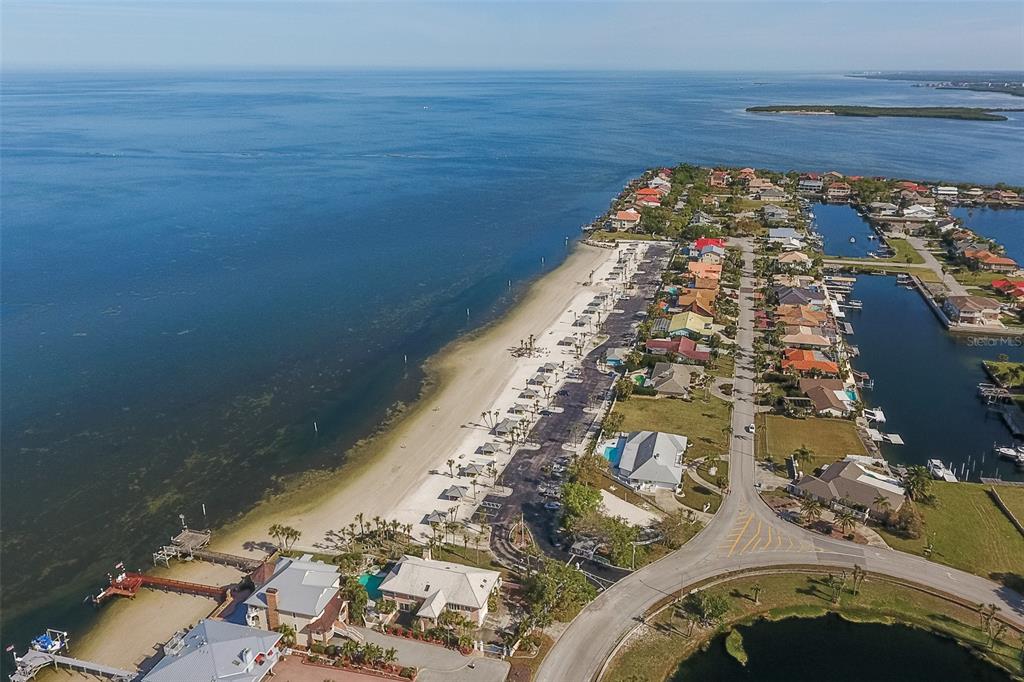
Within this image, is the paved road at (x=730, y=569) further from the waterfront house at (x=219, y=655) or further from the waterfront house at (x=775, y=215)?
the waterfront house at (x=775, y=215)

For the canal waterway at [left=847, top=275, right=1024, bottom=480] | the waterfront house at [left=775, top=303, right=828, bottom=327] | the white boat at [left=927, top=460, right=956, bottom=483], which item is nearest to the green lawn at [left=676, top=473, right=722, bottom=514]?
the canal waterway at [left=847, top=275, right=1024, bottom=480]

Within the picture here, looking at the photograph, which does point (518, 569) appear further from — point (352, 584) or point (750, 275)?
point (750, 275)

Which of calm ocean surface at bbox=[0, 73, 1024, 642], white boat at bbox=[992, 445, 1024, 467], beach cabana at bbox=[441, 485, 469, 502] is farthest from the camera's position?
white boat at bbox=[992, 445, 1024, 467]

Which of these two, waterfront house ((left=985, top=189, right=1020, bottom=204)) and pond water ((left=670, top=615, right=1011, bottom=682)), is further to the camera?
waterfront house ((left=985, top=189, right=1020, bottom=204))

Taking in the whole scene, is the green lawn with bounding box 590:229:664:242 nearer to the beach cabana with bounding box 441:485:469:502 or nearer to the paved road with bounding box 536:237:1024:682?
the paved road with bounding box 536:237:1024:682

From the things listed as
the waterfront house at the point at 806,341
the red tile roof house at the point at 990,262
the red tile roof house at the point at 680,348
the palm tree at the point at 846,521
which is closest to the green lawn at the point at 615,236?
the red tile roof house at the point at 680,348
